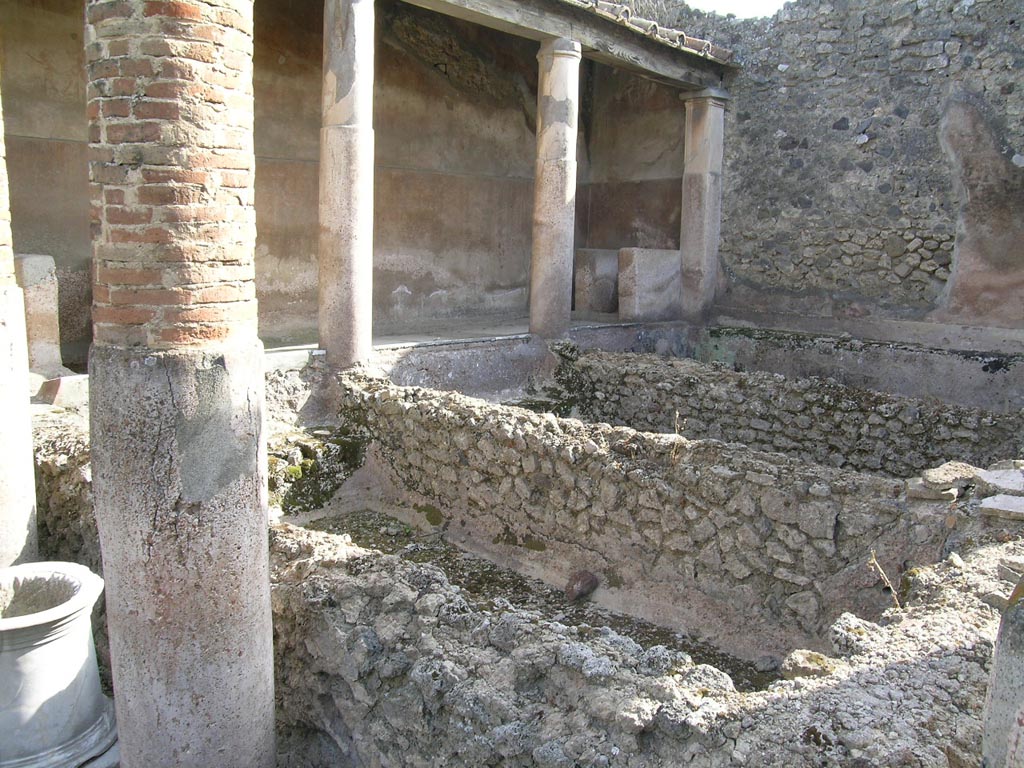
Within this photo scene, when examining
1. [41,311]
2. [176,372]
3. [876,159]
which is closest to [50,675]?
[176,372]

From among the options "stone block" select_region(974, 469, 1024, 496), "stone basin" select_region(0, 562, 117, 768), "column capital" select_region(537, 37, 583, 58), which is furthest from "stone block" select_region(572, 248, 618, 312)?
"stone basin" select_region(0, 562, 117, 768)

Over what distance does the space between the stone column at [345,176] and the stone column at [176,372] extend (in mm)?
4332

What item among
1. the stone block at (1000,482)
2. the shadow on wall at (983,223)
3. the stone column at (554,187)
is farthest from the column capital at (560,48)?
the stone block at (1000,482)

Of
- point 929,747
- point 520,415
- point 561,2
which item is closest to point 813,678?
point 929,747

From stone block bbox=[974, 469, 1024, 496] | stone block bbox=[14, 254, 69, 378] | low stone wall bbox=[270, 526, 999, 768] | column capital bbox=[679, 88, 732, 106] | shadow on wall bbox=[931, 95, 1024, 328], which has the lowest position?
low stone wall bbox=[270, 526, 999, 768]

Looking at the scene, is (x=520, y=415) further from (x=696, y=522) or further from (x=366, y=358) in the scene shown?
(x=366, y=358)

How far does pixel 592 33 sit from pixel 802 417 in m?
4.70

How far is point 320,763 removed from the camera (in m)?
3.40

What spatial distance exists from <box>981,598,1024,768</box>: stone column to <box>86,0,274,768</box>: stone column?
84.9 inches

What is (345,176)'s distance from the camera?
6.96 metres

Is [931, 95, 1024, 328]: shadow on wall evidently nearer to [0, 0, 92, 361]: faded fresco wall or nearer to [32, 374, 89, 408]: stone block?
[32, 374, 89, 408]: stone block

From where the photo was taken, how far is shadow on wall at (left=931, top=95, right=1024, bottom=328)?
8.83 metres

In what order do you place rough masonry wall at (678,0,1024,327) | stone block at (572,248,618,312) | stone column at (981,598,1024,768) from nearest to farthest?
stone column at (981,598,1024,768) < rough masonry wall at (678,0,1024,327) < stone block at (572,248,618,312)

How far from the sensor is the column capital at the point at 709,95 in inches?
415
